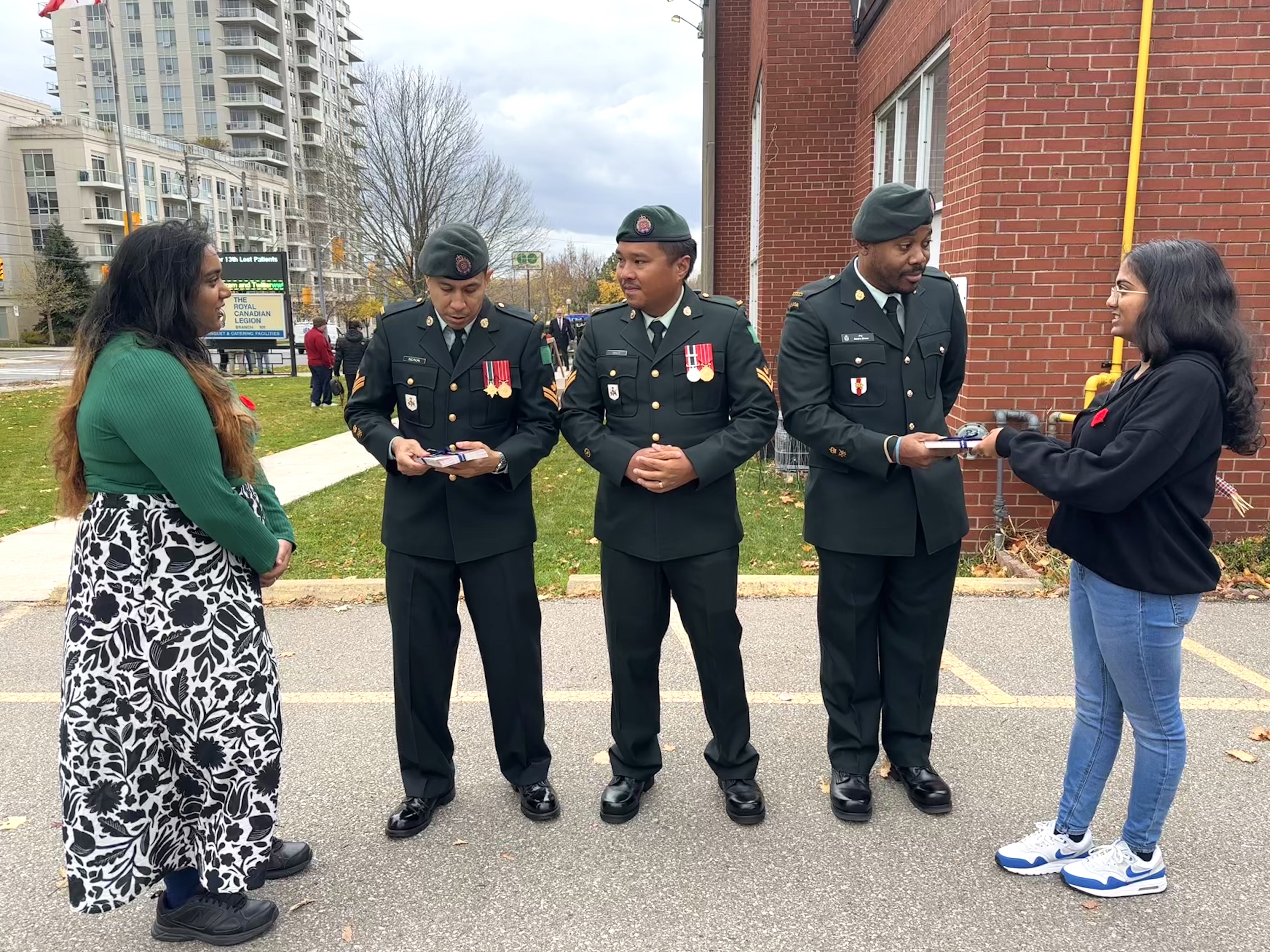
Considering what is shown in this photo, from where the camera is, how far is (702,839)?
3.10 m

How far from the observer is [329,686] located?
A: 4.41m

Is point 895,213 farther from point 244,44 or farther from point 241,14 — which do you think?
point 241,14

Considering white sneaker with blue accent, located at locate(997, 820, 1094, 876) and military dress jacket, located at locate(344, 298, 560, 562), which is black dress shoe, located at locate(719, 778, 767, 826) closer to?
white sneaker with blue accent, located at locate(997, 820, 1094, 876)

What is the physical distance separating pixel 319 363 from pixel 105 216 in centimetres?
6480

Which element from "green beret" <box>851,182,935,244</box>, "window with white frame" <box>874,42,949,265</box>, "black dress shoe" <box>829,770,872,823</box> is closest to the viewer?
"green beret" <box>851,182,935,244</box>

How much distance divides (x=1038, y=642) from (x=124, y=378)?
14.8 ft

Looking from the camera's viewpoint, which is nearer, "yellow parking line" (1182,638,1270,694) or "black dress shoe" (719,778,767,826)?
"black dress shoe" (719,778,767,826)

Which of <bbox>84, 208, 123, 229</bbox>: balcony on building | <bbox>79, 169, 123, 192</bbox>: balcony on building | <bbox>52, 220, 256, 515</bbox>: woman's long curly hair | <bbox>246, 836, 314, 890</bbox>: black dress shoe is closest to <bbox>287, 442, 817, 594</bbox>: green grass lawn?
<bbox>246, 836, 314, 890</bbox>: black dress shoe

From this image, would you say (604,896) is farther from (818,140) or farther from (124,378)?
(818,140)

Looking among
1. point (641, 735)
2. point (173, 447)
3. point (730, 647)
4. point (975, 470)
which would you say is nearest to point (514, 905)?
point (641, 735)

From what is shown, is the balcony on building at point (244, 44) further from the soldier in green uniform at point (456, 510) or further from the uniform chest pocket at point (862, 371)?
the uniform chest pocket at point (862, 371)

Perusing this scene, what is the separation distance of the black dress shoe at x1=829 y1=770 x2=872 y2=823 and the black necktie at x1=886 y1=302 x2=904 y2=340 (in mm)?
1629

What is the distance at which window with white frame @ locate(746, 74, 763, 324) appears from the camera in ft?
35.1

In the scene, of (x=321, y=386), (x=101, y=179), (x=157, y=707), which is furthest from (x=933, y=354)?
(x=101, y=179)
